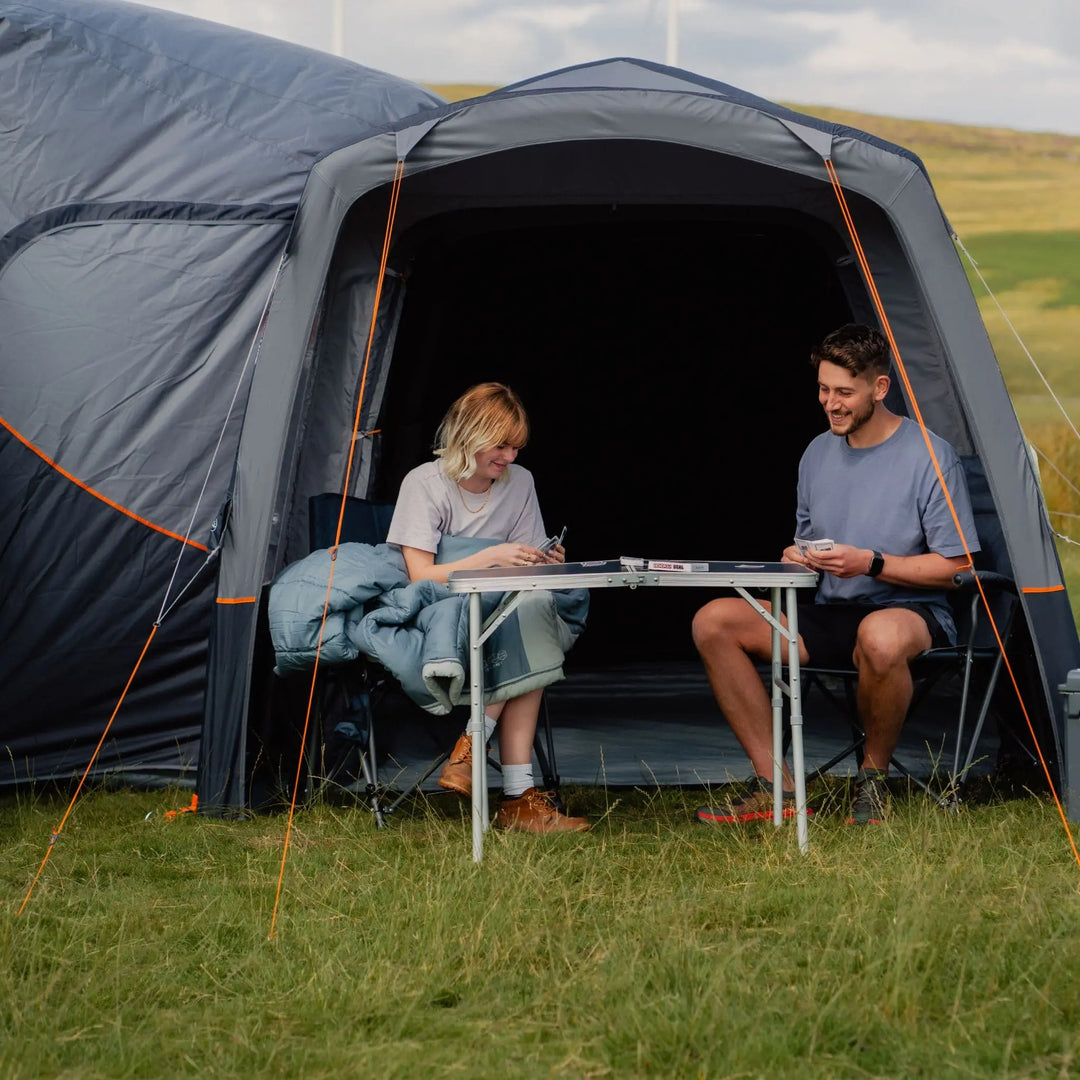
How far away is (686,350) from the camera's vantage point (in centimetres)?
486

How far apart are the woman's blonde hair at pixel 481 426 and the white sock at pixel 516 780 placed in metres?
0.63

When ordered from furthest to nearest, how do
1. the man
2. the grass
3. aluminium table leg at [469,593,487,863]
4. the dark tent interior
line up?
1. the dark tent interior
2. the man
3. aluminium table leg at [469,593,487,863]
4. the grass

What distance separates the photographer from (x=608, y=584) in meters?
2.49

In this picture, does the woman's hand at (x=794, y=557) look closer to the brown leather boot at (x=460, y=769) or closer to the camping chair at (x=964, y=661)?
the camping chair at (x=964, y=661)

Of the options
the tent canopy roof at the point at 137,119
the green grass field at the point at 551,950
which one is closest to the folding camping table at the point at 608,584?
the green grass field at the point at 551,950

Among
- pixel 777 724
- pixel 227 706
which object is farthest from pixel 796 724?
pixel 227 706

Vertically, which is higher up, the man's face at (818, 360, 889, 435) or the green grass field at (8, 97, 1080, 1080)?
the man's face at (818, 360, 889, 435)

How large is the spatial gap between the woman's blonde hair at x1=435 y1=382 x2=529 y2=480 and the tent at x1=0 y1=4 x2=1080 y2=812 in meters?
0.36

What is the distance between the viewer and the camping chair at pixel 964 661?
116 inches

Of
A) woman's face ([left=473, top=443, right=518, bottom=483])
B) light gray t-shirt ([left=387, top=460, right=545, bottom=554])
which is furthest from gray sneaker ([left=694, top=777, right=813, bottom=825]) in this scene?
woman's face ([left=473, top=443, right=518, bottom=483])

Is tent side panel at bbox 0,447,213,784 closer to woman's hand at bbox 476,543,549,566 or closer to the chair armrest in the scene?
woman's hand at bbox 476,543,549,566

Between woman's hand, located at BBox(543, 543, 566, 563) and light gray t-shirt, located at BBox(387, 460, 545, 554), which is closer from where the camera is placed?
woman's hand, located at BBox(543, 543, 566, 563)

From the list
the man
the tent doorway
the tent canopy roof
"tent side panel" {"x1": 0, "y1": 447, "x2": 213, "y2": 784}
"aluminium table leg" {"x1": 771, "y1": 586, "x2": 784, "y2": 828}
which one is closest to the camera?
"aluminium table leg" {"x1": 771, "y1": 586, "x2": 784, "y2": 828}

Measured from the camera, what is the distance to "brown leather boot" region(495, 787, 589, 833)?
2.89 m
